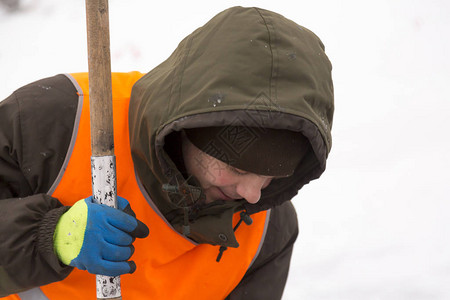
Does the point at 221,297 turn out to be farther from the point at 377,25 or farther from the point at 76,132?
the point at 377,25

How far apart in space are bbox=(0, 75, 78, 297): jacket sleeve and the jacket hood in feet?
0.71

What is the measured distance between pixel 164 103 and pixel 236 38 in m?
0.25

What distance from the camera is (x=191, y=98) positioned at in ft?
4.58

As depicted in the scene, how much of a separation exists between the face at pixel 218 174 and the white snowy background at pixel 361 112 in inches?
56.5

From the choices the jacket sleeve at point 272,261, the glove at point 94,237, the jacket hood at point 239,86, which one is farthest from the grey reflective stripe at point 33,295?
the jacket sleeve at point 272,261

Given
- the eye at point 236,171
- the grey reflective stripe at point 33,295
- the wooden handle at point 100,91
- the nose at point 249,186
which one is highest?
the wooden handle at point 100,91

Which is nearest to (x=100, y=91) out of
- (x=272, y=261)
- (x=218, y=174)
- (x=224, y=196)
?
(x=218, y=174)

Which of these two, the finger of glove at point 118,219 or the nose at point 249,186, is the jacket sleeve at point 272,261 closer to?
the nose at point 249,186

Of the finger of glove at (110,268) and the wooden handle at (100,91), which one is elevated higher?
the wooden handle at (100,91)

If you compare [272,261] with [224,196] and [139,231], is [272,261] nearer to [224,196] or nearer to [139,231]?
[224,196]

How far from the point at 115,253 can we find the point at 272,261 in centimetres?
80

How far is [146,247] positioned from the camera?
1.76 metres

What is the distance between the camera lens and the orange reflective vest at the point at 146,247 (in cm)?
158

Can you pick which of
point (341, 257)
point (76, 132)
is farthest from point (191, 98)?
point (341, 257)
